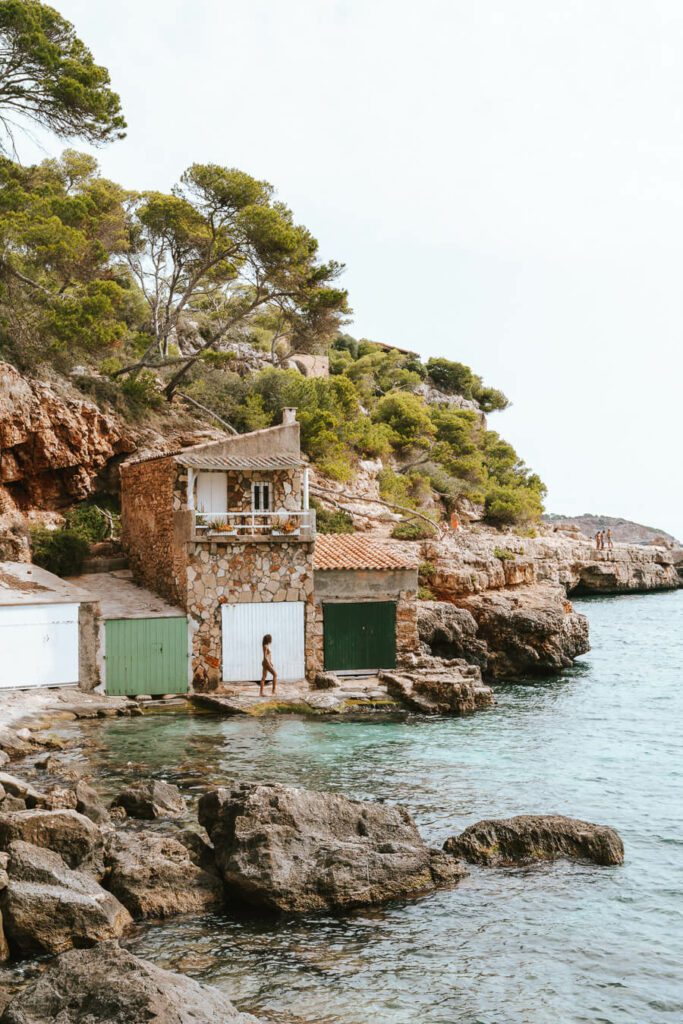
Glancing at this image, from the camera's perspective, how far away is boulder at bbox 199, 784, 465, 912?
12258mm

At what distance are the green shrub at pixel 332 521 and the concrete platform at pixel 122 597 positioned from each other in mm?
9702

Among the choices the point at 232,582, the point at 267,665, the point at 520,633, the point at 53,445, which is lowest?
the point at 267,665

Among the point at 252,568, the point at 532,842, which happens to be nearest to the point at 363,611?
the point at 252,568

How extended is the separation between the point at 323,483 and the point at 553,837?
32388mm

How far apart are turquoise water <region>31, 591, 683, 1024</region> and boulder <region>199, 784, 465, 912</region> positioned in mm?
330

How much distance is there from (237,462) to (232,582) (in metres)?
3.76

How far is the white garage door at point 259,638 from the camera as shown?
2720 cm

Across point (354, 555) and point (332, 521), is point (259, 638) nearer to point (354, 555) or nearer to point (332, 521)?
point (354, 555)

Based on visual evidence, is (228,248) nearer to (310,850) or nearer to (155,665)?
(155,665)

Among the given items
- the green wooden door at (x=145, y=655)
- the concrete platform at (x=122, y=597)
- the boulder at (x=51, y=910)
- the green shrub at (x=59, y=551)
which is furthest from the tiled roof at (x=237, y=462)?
the boulder at (x=51, y=910)

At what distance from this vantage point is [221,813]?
13812 millimetres

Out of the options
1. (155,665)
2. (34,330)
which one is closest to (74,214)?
(34,330)

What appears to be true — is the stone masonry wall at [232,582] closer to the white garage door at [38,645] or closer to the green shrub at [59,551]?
the white garage door at [38,645]

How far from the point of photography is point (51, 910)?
10.9 meters
